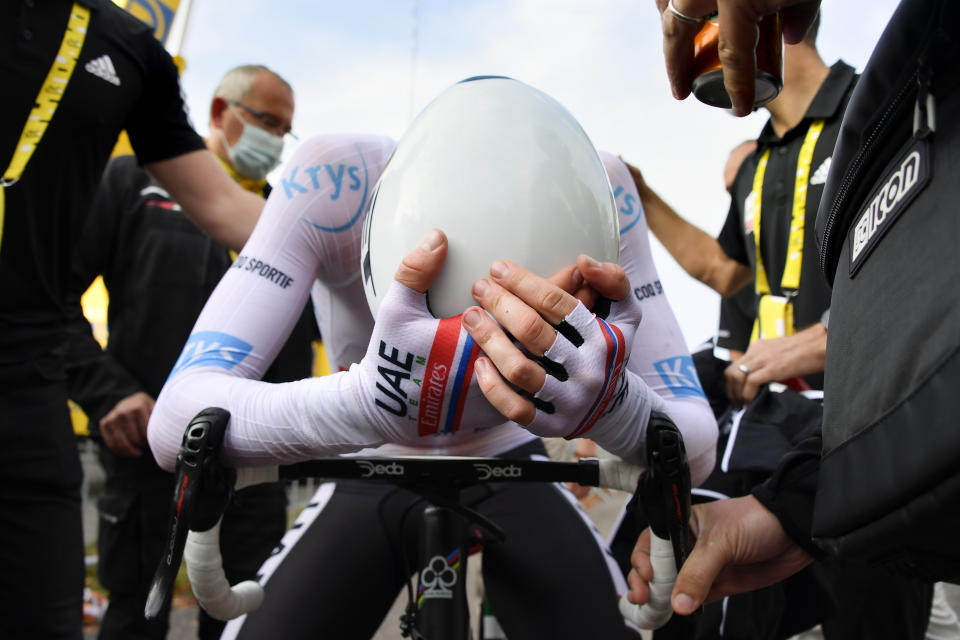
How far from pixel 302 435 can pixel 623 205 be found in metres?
0.90

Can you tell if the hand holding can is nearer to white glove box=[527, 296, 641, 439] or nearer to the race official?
white glove box=[527, 296, 641, 439]

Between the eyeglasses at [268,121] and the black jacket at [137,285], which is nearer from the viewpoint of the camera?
the black jacket at [137,285]

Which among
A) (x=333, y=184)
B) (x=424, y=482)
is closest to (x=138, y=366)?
(x=333, y=184)

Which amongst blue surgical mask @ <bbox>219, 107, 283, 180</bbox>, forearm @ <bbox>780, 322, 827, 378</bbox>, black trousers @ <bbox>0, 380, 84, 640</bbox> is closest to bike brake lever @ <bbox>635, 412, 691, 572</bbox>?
forearm @ <bbox>780, 322, 827, 378</bbox>

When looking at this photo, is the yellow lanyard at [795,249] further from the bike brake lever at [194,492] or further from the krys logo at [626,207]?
the bike brake lever at [194,492]

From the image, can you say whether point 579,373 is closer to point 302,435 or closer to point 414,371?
point 414,371

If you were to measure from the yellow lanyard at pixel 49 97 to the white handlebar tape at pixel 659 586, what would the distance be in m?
1.74

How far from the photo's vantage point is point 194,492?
3.55ft

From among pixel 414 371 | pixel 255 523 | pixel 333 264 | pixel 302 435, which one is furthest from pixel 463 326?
pixel 255 523

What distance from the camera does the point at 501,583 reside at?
1.61 metres

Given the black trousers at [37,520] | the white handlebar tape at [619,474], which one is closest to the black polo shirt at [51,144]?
the black trousers at [37,520]

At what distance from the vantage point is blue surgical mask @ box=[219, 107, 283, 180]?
3461 millimetres

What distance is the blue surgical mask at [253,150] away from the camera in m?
3.46

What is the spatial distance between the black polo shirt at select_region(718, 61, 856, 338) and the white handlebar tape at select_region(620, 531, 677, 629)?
150 cm
